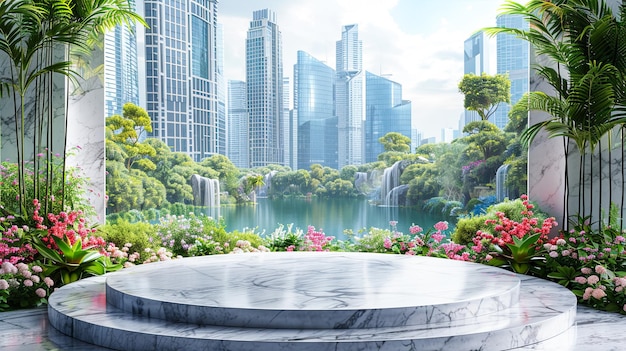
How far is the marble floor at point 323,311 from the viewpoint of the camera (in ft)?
10.6

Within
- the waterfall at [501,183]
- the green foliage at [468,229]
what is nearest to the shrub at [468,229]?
the green foliage at [468,229]

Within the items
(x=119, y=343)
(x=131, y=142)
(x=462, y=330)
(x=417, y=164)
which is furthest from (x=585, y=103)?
(x=131, y=142)

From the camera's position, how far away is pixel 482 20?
8367 millimetres

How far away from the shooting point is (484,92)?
323 inches

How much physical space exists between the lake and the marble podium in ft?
14.3

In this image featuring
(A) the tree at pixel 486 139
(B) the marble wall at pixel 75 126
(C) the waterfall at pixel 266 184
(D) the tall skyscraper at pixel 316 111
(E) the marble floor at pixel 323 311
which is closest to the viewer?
(E) the marble floor at pixel 323 311

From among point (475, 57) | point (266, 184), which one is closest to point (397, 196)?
point (266, 184)

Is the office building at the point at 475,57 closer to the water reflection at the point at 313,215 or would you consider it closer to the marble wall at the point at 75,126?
the water reflection at the point at 313,215

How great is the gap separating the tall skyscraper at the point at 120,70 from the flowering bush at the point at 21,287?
168 inches

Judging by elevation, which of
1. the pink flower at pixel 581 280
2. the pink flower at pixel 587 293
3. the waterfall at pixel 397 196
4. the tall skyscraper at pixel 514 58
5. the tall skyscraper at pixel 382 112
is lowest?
the pink flower at pixel 587 293

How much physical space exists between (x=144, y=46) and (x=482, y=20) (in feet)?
16.7

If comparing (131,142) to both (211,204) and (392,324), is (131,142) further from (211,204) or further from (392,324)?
(392,324)

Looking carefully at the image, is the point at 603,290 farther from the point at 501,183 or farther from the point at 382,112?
the point at 382,112

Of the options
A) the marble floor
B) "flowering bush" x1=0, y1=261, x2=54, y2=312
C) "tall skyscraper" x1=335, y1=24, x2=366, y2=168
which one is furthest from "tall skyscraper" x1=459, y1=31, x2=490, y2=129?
"flowering bush" x1=0, y1=261, x2=54, y2=312
